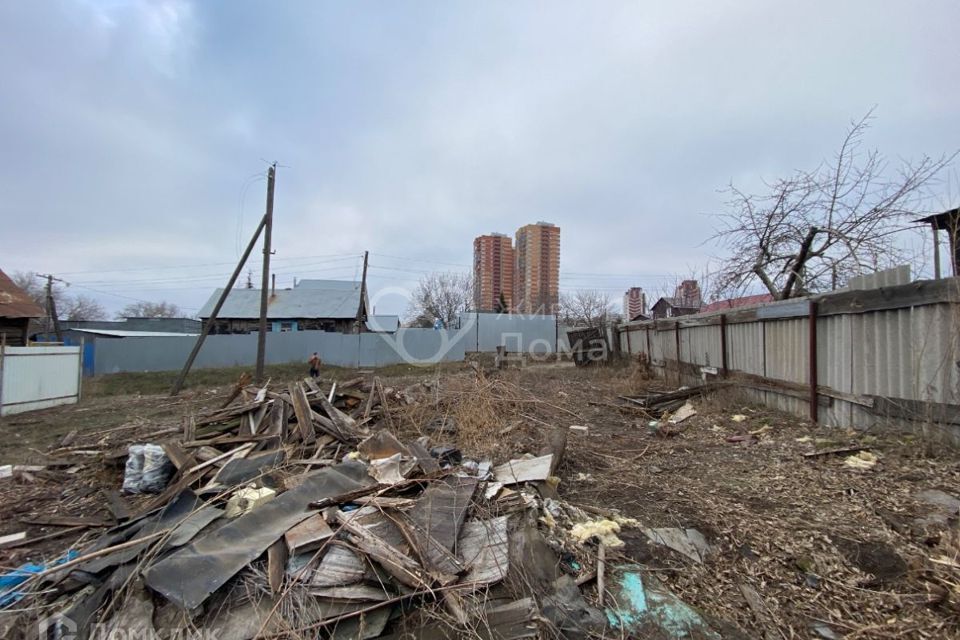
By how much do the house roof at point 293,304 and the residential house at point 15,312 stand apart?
13.5 m

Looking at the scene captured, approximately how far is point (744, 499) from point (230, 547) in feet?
12.0

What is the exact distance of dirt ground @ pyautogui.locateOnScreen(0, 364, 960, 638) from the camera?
6.88 ft

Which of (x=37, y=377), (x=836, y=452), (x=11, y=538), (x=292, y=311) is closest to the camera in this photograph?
(x=11, y=538)

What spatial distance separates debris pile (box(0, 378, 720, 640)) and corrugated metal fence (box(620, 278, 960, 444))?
2.85 m

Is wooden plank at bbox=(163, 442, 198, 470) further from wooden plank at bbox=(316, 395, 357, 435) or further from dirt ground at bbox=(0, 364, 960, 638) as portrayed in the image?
wooden plank at bbox=(316, 395, 357, 435)

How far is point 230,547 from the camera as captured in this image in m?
2.46

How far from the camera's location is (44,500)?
4.14 m

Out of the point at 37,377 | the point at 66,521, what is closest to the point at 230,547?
the point at 66,521

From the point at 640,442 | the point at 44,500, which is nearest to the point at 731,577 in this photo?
the point at 640,442

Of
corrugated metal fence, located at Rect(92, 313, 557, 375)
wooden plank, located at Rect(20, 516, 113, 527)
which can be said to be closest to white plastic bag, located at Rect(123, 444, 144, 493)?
wooden plank, located at Rect(20, 516, 113, 527)

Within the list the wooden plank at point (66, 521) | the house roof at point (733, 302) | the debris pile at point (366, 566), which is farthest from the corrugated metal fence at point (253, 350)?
the debris pile at point (366, 566)

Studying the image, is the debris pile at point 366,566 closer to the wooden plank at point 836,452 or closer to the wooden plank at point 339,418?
the wooden plank at point 339,418

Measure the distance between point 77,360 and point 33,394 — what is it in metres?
1.28

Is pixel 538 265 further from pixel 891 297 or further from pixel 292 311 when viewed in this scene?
pixel 891 297
